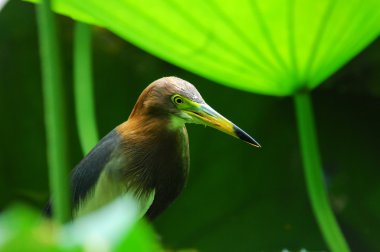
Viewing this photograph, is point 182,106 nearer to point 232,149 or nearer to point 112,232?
point 112,232

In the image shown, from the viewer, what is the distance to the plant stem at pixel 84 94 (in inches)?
14.8

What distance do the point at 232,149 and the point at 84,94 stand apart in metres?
0.26

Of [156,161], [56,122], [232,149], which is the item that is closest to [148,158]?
[156,161]

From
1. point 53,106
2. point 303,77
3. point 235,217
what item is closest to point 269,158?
point 235,217

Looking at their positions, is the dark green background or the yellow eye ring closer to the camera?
the yellow eye ring

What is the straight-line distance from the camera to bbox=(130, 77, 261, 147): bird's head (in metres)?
0.25

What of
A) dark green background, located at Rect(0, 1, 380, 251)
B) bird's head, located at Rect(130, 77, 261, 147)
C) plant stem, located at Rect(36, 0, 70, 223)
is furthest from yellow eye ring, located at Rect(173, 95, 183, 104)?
dark green background, located at Rect(0, 1, 380, 251)

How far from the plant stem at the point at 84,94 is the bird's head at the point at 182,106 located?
0.10m

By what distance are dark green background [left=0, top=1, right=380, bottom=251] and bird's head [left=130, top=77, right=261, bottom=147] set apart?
0.36 meters

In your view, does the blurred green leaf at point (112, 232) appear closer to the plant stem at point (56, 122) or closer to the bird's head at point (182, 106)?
the plant stem at point (56, 122)

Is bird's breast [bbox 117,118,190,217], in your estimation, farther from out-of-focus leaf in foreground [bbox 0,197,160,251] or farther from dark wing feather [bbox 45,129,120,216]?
out-of-focus leaf in foreground [bbox 0,197,160,251]

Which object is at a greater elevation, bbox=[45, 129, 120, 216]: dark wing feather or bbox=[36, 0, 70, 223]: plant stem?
bbox=[36, 0, 70, 223]: plant stem

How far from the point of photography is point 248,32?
0.87 feet

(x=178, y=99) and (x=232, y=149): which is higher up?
(x=178, y=99)
